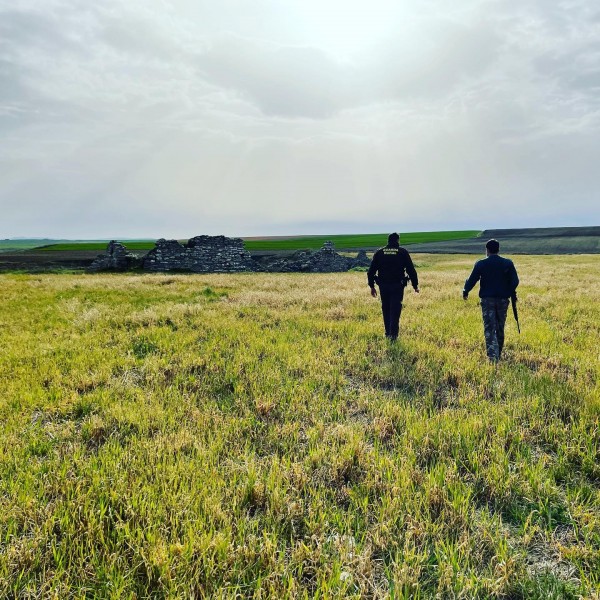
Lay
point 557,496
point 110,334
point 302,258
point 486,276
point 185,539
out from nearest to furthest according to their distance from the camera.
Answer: point 185,539 < point 557,496 < point 486,276 < point 110,334 < point 302,258

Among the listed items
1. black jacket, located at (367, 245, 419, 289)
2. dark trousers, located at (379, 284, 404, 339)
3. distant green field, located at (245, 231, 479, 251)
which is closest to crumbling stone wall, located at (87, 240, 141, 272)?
black jacket, located at (367, 245, 419, 289)

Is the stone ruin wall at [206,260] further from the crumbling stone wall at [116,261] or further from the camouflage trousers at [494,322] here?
the camouflage trousers at [494,322]

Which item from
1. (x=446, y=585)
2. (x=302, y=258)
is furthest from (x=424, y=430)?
(x=302, y=258)

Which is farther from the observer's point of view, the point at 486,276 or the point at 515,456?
the point at 486,276

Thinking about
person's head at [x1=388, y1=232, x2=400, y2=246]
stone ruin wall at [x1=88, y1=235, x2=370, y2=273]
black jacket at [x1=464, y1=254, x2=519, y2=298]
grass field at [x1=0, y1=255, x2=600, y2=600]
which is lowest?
grass field at [x1=0, y1=255, x2=600, y2=600]

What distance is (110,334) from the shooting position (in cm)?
995

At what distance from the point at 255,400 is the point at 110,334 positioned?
6237 millimetres

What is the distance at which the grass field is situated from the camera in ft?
8.79

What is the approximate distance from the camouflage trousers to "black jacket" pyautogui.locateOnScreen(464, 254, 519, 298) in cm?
15

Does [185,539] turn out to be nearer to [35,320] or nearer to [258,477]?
[258,477]

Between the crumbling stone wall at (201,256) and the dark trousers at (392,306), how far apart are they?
33.1m

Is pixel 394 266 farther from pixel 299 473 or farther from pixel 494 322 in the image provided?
pixel 299 473

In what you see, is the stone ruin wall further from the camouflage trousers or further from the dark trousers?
the camouflage trousers

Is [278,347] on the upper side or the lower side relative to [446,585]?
upper
